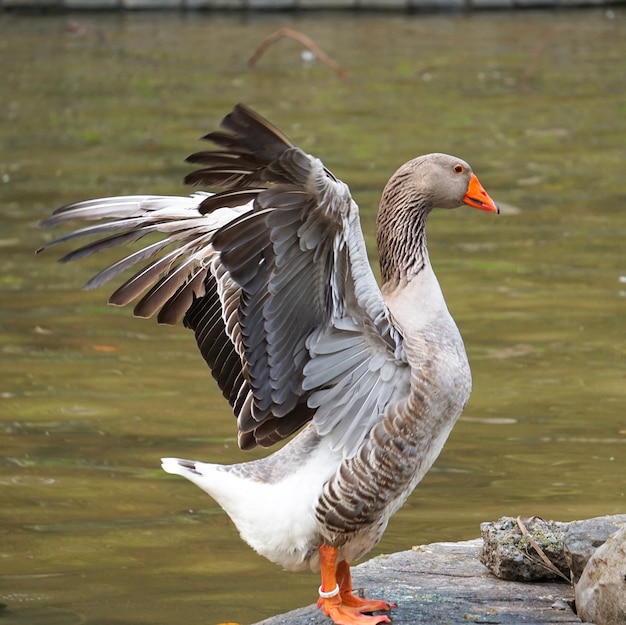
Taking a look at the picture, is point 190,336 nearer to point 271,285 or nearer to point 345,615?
point 345,615

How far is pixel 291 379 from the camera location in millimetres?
4629

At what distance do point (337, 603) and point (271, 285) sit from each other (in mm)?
1153

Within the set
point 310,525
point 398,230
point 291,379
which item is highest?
point 398,230

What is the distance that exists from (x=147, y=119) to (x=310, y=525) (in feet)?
35.9

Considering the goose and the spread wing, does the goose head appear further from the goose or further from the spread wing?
the spread wing

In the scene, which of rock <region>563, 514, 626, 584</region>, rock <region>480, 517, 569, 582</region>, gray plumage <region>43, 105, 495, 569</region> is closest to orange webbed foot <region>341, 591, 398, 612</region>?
gray plumage <region>43, 105, 495, 569</region>

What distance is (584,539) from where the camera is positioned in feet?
16.0

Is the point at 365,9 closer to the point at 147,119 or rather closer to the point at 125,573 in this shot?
the point at 147,119

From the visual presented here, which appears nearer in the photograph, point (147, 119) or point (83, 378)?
point (83, 378)

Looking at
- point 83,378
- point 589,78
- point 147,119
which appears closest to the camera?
point 83,378

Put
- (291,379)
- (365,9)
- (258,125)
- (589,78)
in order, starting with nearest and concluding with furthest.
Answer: (258,125) → (291,379) → (589,78) → (365,9)

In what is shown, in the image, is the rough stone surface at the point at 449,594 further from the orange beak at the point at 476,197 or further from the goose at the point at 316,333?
the orange beak at the point at 476,197

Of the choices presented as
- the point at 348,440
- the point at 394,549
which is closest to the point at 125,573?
the point at 394,549

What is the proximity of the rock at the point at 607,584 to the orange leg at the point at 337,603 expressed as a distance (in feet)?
2.19
